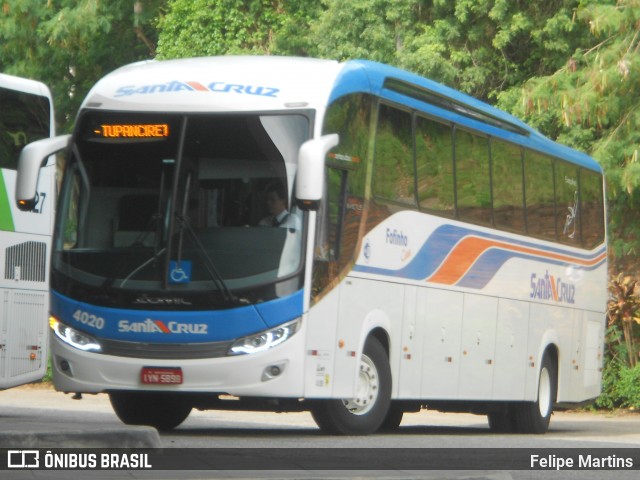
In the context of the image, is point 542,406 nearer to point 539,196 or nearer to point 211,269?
point 539,196

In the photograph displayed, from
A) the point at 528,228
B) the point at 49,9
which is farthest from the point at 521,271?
the point at 49,9

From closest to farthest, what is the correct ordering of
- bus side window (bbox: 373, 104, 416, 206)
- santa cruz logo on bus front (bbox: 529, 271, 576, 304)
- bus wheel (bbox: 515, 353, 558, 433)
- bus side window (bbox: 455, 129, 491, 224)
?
bus side window (bbox: 373, 104, 416, 206) → bus side window (bbox: 455, 129, 491, 224) → santa cruz logo on bus front (bbox: 529, 271, 576, 304) → bus wheel (bbox: 515, 353, 558, 433)

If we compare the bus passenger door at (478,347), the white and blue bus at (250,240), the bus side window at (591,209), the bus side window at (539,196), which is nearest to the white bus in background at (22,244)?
the white and blue bus at (250,240)

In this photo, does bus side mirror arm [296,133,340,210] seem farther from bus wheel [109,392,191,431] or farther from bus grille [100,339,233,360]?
bus wheel [109,392,191,431]

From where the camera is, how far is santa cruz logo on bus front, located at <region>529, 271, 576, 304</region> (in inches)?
838

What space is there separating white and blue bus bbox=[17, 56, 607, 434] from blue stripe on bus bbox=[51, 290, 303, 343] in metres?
0.01

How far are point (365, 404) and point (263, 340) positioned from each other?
76.3 inches

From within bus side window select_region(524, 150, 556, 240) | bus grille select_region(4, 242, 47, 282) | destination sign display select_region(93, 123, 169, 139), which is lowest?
bus grille select_region(4, 242, 47, 282)

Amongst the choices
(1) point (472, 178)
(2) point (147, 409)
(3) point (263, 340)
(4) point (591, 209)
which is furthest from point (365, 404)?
(4) point (591, 209)

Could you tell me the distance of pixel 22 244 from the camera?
1950 cm

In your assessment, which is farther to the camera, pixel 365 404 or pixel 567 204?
pixel 567 204

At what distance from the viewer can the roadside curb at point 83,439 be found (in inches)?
468

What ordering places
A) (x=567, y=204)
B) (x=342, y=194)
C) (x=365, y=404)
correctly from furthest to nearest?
(x=567, y=204)
(x=365, y=404)
(x=342, y=194)

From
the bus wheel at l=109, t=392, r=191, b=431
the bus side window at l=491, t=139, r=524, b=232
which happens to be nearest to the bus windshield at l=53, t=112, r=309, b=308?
the bus wheel at l=109, t=392, r=191, b=431
